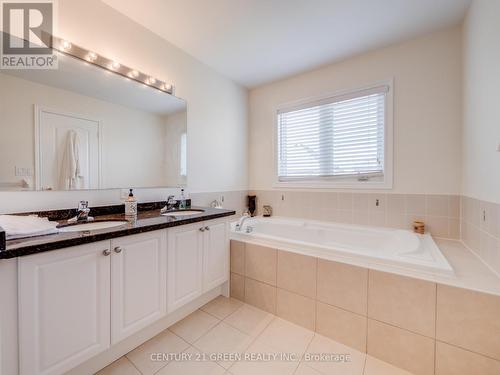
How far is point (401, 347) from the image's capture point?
1296 millimetres

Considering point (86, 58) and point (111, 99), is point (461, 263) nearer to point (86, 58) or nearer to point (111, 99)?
point (111, 99)

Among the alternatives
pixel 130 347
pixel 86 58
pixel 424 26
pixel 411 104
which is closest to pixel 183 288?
pixel 130 347

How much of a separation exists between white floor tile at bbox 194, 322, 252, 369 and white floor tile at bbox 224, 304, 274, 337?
6 centimetres

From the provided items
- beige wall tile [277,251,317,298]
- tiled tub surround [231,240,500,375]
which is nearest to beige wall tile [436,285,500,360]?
tiled tub surround [231,240,500,375]

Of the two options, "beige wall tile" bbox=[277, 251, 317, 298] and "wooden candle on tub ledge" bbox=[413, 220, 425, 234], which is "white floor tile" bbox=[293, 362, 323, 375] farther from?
"wooden candle on tub ledge" bbox=[413, 220, 425, 234]

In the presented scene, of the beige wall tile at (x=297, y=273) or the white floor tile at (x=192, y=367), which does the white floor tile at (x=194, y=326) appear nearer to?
the white floor tile at (x=192, y=367)

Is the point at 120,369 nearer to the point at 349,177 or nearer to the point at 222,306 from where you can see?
the point at 222,306

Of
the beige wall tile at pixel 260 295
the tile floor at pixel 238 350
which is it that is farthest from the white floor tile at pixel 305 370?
the beige wall tile at pixel 260 295

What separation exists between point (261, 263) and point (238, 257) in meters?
0.24

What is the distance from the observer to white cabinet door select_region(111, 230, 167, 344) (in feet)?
3.99

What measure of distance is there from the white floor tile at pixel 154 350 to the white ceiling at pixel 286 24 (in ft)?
8.08

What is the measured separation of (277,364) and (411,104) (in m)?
2.47

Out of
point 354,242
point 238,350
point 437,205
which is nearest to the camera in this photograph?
point 238,350

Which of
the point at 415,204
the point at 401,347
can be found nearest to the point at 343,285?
the point at 401,347
